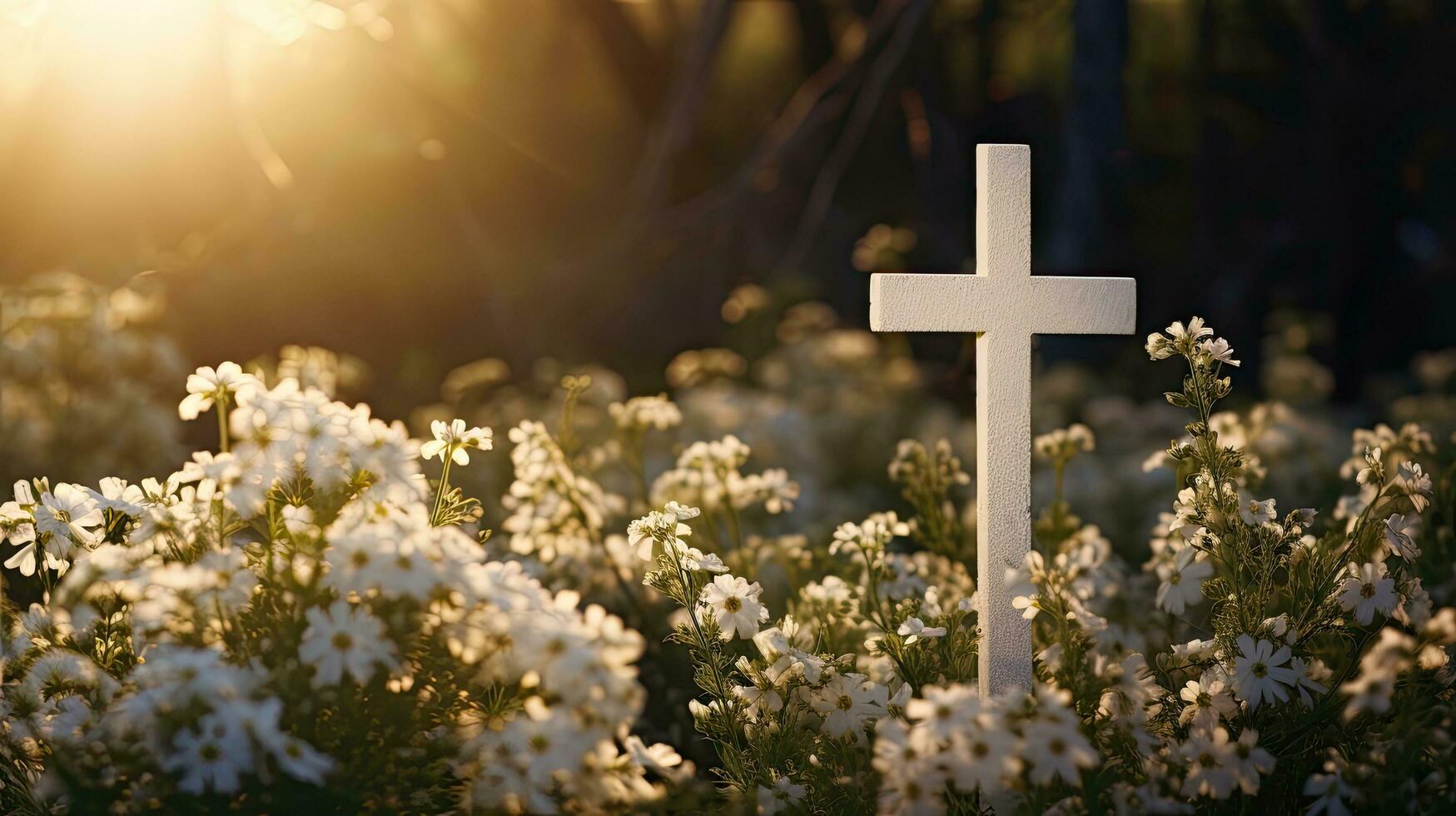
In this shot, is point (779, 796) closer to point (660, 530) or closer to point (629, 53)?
point (660, 530)

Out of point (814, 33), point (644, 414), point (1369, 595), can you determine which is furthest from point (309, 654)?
point (814, 33)

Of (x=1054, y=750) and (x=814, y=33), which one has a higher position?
(x=814, y=33)

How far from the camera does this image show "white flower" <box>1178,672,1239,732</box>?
166cm

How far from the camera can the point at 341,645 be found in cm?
130

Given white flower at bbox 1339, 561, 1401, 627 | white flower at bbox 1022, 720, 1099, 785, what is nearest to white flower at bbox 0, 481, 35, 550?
white flower at bbox 1022, 720, 1099, 785

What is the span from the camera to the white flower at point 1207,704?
166 cm

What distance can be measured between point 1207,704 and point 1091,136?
392 cm

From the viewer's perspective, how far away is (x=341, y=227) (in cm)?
479

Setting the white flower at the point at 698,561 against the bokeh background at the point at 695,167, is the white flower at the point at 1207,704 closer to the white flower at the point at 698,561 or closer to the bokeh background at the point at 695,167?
the white flower at the point at 698,561

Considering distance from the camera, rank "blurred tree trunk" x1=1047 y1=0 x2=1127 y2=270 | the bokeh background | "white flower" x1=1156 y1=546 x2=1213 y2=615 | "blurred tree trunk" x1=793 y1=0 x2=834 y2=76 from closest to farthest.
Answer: "white flower" x1=1156 y1=546 x2=1213 y2=615 < the bokeh background < "blurred tree trunk" x1=1047 y1=0 x2=1127 y2=270 < "blurred tree trunk" x1=793 y1=0 x2=834 y2=76

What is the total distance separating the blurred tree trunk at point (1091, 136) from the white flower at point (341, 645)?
4.27 m

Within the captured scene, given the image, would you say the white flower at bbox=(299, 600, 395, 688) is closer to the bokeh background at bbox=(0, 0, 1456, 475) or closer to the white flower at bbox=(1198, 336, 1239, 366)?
the white flower at bbox=(1198, 336, 1239, 366)

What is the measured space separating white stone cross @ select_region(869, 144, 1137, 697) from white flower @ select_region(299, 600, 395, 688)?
0.97m

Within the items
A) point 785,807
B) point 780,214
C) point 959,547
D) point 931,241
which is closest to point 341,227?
point 780,214
